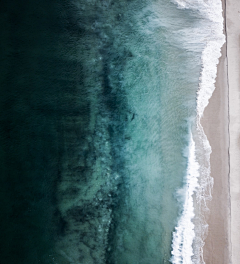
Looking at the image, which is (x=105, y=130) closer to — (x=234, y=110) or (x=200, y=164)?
(x=200, y=164)

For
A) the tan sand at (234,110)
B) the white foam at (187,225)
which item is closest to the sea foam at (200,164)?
the white foam at (187,225)

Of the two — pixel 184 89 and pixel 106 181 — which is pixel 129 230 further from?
pixel 184 89

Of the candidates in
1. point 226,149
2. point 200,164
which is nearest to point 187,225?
point 200,164

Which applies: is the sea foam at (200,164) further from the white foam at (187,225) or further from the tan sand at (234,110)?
the tan sand at (234,110)

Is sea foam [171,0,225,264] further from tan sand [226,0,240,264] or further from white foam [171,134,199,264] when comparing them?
tan sand [226,0,240,264]

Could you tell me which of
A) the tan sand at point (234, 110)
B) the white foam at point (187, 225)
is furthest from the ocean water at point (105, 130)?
the tan sand at point (234, 110)

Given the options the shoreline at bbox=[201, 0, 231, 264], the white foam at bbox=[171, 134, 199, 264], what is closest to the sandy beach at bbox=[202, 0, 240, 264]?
the shoreline at bbox=[201, 0, 231, 264]

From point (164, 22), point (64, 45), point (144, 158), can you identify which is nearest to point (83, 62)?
point (64, 45)
